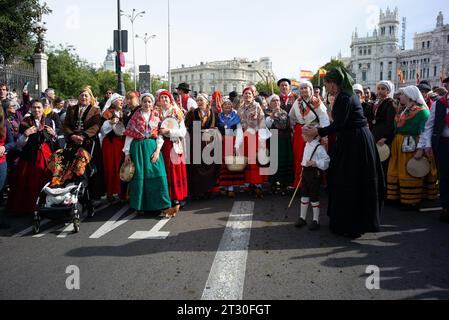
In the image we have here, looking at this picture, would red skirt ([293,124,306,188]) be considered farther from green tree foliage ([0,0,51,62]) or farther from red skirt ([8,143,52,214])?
green tree foliage ([0,0,51,62])

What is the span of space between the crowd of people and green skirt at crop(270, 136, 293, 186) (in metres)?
0.02

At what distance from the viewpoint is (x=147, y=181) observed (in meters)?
6.00

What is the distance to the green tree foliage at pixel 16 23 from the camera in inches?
758

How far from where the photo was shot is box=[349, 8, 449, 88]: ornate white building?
10044 cm

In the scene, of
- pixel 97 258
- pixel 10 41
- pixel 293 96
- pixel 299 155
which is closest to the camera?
pixel 97 258

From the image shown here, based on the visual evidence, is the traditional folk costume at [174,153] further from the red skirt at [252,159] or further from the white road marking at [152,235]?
the red skirt at [252,159]

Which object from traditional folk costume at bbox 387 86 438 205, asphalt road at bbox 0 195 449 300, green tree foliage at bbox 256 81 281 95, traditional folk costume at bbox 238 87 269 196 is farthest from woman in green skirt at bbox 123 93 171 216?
green tree foliage at bbox 256 81 281 95

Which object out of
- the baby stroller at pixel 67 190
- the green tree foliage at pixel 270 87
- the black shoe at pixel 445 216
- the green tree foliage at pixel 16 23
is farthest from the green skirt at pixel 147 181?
the green tree foliage at pixel 16 23

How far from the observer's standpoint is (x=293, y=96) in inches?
332

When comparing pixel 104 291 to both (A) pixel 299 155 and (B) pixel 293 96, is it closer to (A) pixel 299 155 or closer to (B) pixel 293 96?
(A) pixel 299 155

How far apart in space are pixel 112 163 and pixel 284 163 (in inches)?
139

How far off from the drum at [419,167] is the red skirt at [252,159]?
9.31 feet

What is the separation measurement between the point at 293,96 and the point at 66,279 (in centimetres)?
633
